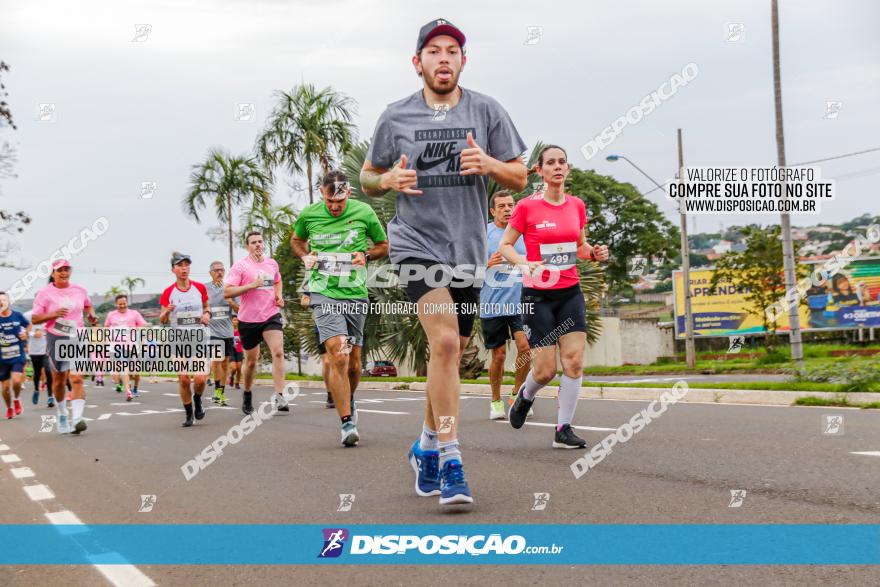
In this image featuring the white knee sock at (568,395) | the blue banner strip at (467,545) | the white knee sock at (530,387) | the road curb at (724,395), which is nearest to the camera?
the blue banner strip at (467,545)

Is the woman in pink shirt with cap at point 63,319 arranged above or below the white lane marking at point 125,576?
above

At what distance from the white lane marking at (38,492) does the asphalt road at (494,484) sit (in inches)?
2.8

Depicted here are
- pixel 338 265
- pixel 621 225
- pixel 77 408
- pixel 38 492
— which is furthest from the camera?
pixel 621 225

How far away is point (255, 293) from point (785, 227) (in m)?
7.88

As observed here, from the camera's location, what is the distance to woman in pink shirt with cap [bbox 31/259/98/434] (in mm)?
11336

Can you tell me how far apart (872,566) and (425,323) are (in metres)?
2.40

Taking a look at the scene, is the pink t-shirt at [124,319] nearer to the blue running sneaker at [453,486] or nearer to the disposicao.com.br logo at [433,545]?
the blue running sneaker at [453,486]

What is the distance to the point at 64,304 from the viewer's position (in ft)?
37.9

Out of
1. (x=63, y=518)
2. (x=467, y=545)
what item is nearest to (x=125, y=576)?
(x=467, y=545)

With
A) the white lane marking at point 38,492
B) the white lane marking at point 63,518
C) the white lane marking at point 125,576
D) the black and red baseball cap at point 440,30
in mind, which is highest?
the black and red baseball cap at point 440,30

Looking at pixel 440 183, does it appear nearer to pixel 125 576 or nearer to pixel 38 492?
pixel 125 576

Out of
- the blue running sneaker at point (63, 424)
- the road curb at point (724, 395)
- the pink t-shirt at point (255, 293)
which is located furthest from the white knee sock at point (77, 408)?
the road curb at point (724, 395)

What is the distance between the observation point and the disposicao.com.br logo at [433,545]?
11.9ft

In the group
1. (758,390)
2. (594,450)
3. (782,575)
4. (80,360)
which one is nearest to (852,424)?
(594,450)
